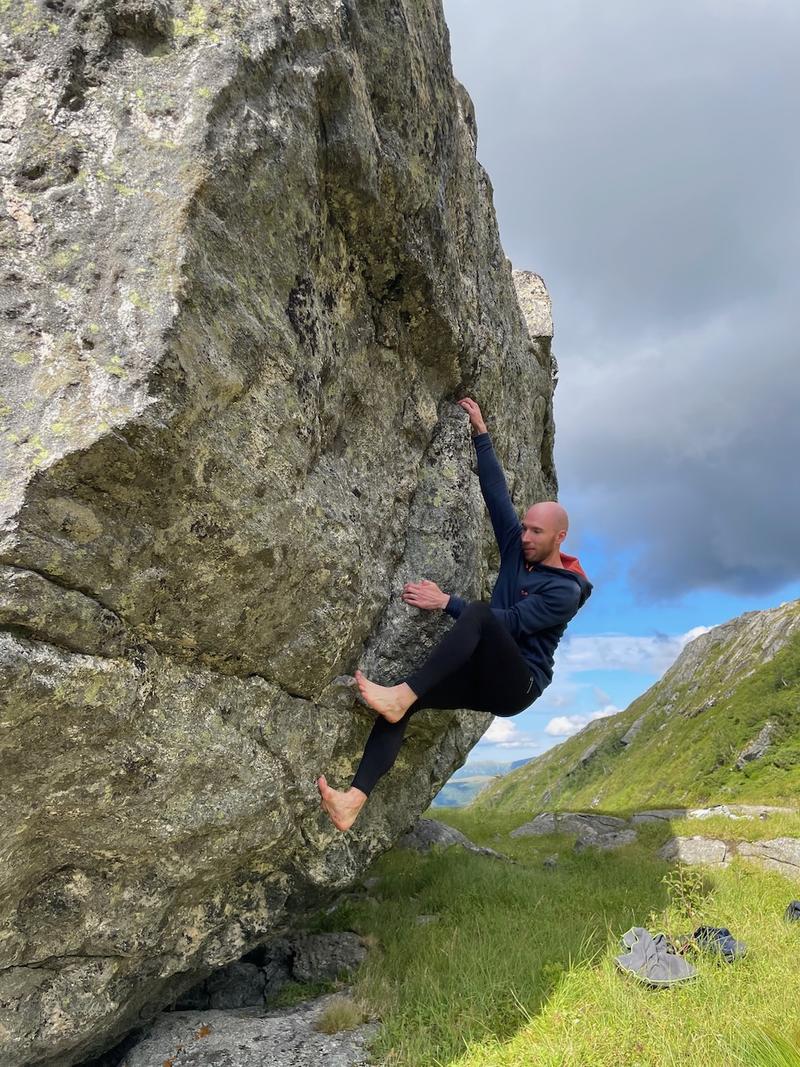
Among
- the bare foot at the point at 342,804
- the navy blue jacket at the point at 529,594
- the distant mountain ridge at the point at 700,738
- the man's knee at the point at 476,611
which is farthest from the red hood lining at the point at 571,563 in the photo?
the distant mountain ridge at the point at 700,738

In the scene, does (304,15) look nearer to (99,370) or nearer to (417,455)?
(99,370)

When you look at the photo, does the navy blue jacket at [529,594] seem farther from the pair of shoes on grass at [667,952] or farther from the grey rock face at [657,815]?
the grey rock face at [657,815]

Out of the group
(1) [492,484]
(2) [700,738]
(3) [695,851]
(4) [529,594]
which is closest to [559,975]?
(4) [529,594]

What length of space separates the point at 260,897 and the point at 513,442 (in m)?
9.34

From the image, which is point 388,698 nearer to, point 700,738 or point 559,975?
point 559,975

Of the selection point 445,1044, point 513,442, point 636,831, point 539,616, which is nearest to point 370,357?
point 539,616

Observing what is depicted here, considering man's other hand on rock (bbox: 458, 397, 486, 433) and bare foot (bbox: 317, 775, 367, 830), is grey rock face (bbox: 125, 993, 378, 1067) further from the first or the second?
man's other hand on rock (bbox: 458, 397, 486, 433)

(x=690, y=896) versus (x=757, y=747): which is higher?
(x=757, y=747)

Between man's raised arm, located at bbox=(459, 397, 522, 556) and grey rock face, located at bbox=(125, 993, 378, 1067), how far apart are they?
6.92 metres

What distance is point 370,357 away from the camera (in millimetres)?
8930

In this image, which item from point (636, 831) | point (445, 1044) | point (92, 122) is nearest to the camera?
point (92, 122)

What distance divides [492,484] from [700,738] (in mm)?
107907

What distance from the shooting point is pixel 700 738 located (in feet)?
336

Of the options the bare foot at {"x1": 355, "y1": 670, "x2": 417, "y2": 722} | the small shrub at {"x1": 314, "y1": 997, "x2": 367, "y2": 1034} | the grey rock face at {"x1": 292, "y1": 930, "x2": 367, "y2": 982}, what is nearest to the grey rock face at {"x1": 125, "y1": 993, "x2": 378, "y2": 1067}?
the small shrub at {"x1": 314, "y1": 997, "x2": 367, "y2": 1034}
